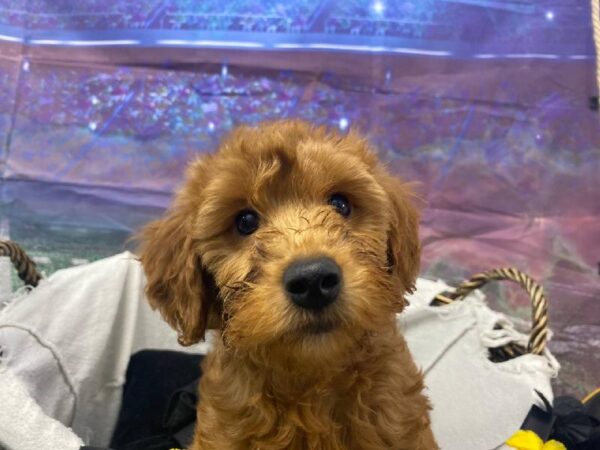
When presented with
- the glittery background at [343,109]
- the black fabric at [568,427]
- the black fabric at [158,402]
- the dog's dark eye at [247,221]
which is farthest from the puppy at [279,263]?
the glittery background at [343,109]

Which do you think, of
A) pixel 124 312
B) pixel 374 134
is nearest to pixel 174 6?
pixel 374 134

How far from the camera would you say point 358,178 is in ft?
5.80

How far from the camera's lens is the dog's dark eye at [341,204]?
177 centimetres

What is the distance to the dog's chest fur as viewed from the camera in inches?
66.5

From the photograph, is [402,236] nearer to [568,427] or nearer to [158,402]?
[568,427]

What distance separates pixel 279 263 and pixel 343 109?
7.76 feet

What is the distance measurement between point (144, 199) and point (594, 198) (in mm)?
2634

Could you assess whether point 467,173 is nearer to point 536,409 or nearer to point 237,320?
point 536,409

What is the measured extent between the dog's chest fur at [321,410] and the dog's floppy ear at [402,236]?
0.21 metres

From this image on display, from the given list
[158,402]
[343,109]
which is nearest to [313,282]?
[158,402]

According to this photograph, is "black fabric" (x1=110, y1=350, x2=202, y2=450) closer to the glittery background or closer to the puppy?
the puppy

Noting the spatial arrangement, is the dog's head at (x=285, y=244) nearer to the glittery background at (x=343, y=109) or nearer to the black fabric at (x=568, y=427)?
the black fabric at (x=568, y=427)

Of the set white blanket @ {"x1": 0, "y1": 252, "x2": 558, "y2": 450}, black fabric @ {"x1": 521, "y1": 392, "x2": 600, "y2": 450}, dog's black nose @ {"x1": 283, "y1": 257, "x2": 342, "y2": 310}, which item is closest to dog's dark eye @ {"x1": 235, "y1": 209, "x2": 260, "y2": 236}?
dog's black nose @ {"x1": 283, "y1": 257, "x2": 342, "y2": 310}

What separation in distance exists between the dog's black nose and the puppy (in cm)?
7
